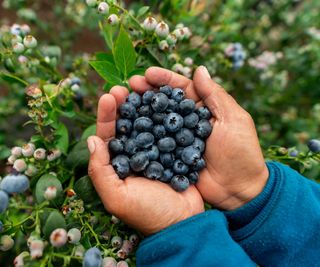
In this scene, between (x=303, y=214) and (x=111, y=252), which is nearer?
(x=111, y=252)

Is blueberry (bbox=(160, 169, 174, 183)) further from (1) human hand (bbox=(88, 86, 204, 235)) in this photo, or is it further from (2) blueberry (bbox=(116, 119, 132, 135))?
(2) blueberry (bbox=(116, 119, 132, 135))

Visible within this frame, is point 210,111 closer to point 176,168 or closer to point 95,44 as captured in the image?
point 176,168

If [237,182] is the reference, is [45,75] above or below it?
below

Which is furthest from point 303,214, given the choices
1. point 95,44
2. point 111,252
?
point 95,44

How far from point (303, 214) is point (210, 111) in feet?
1.37

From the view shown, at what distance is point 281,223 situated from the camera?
1074 mm

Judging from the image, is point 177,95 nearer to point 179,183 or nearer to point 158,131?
point 158,131

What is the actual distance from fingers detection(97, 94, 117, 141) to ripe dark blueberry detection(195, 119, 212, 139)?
26 cm

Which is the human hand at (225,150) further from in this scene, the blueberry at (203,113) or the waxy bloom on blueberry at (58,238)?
the waxy bloom on blueberry at (58,238)

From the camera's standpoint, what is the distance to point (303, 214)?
110 centimetres

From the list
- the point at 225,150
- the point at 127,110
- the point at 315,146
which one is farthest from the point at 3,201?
the point at 315,146

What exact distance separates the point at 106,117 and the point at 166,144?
7.6 inches

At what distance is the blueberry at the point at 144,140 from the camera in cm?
108

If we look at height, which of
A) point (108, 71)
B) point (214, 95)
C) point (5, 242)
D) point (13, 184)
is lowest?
point (5, 242)
